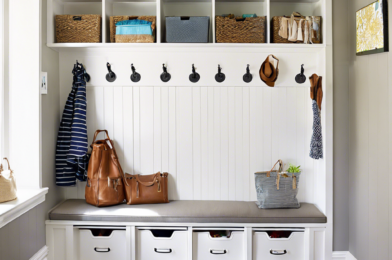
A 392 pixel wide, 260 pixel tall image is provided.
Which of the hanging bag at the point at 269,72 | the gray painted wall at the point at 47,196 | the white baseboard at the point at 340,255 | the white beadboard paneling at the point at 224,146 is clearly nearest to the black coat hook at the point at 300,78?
the hanging bag at the point at 269,72

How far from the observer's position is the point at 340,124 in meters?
2.48

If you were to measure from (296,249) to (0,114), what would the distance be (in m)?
2.18

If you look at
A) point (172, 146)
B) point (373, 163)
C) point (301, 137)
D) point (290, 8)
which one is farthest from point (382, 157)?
point (172, 146)

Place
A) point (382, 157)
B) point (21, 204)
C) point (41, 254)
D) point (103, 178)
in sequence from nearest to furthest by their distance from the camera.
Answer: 1. point (21, 204)
2. point (382, 157)
3. point (41, 254)
4. point (103, 178)

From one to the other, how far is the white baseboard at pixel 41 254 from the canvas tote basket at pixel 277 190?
1.55 metres

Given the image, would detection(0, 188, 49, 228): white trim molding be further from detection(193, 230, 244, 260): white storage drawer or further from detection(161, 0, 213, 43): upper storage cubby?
detection(161, 0, 213, 43): upper storage cubby

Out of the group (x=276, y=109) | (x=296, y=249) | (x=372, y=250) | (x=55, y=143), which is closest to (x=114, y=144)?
(x=55, y=143)

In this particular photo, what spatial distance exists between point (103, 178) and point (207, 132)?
87cm

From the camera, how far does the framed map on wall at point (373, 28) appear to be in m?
1.95

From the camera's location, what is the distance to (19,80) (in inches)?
85.9

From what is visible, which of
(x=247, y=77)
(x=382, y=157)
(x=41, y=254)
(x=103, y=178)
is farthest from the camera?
(x=247, y=77)

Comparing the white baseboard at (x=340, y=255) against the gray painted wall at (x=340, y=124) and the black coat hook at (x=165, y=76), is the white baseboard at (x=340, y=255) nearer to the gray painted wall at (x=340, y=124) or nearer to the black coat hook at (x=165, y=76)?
the gray painted wall at (x=340, y=124)

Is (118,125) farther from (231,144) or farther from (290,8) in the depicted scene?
(290,8)

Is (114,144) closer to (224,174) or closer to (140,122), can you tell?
(140,122)
